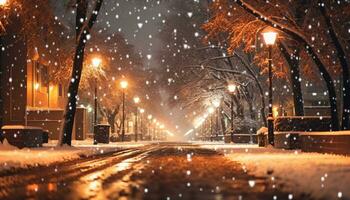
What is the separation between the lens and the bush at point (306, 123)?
31.4 meters

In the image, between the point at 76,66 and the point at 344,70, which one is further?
the point at 76,66

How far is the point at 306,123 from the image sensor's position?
31.8 meters

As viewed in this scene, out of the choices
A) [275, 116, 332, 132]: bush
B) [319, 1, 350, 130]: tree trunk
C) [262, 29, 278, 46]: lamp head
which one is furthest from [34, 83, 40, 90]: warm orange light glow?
[319, 1, 350, 130]: tree trunk

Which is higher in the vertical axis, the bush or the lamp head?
the lamp head

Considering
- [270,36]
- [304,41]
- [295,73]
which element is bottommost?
[295,73]

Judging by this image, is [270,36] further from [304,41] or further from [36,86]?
[36,86]

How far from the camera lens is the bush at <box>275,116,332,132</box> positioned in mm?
31438

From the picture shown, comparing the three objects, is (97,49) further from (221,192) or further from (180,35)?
(221,192)

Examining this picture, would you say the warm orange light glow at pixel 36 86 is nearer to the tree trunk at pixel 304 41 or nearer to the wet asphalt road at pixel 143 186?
the tree trunk at pixel 304 41

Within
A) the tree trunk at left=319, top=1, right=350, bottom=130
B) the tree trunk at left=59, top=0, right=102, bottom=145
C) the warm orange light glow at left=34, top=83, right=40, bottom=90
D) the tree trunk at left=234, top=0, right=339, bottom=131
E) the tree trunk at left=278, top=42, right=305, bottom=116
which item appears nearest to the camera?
the tree trunk at left=319, top=1, right=350, bottom=130

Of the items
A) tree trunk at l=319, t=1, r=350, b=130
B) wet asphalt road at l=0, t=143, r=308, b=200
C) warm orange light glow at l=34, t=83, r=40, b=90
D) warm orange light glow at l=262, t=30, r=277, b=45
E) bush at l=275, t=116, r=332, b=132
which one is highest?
warm orange light glow at l=34, t=83, r=40, b=90

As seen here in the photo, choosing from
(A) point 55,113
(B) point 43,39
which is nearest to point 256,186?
(B) point 43,39

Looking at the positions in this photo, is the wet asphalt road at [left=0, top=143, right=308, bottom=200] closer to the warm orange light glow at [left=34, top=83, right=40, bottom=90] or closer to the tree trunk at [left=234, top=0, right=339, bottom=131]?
the tree trunk at [left=234, top=0, right=339, bottom=131]

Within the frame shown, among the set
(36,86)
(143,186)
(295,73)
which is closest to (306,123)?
(295,73)
